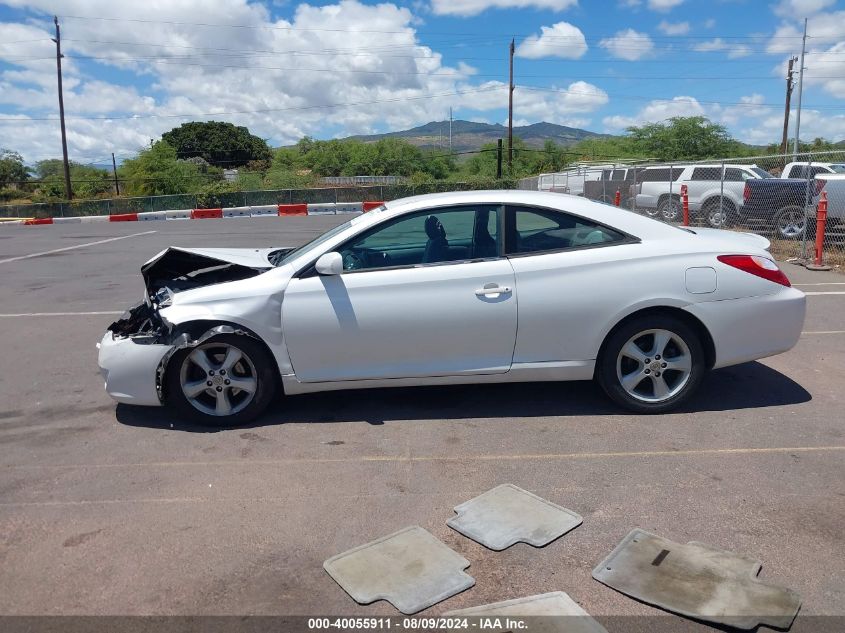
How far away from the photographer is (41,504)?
157 inches

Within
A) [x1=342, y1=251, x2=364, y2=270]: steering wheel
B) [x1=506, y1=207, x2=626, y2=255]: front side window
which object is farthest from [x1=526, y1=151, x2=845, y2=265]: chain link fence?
[x1=342, y1=251, x2=364, y2=270]: steering wheel

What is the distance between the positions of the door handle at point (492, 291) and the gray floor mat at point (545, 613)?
2.22 m

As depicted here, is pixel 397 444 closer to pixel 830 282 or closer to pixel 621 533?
pixel 621 533

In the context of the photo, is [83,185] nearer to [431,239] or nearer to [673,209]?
[673,209]

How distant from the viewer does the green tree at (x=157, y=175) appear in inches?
2450

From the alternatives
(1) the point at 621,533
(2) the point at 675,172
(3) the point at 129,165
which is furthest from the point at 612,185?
(3) the point at 129,165

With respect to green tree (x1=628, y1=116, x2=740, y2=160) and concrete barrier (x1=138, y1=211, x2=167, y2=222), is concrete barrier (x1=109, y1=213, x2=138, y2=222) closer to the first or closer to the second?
concrete barrier (x1=138, y1=211, x2=167, y2=222)

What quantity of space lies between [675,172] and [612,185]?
2619 millimetres

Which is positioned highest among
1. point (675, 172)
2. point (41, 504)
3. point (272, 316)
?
point (675, 172)

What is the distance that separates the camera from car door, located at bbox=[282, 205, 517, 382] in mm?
4816

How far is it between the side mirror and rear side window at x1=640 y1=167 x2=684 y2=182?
15.9 meters

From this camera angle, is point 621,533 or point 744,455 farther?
point 744,455

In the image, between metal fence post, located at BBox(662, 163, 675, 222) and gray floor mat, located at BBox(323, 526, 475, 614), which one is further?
metal fence post, located at BBox(662, 163, 675, 222)

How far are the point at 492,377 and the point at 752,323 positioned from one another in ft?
6.06
